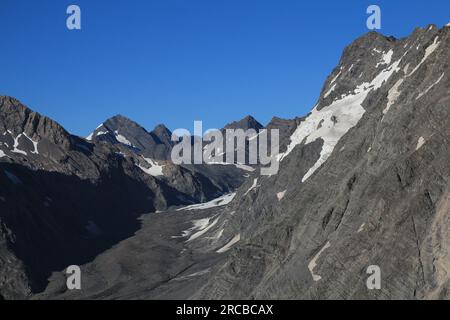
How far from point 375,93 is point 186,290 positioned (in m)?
54.6

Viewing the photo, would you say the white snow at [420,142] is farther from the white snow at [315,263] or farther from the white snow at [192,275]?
the white snow at [192,275]

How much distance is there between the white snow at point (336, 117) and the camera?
144 metres

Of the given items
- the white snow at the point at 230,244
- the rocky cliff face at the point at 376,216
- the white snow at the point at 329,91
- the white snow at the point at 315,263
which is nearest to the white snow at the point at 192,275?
the white snow at the point at 230,244

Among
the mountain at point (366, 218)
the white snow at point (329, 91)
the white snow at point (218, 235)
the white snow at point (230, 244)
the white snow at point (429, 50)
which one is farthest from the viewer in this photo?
the white snow at point (218, 235)

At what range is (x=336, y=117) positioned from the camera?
5984 inches

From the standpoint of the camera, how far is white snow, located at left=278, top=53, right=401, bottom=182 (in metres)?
144

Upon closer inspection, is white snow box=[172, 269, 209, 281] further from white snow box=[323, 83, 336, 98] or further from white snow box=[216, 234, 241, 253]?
white snow box=[323, 83, 336, 98]

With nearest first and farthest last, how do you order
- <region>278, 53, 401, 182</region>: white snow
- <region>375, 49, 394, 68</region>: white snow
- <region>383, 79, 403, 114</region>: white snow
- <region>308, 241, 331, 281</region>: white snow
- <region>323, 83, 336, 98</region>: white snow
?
<region>308, 241, 331, 281</region>: white snow < <region>383, 79, 403, 114</region>: white snow < <region>278, 53, 401, 182</region>: white snow < <region>375, 49, 394, 68</region>: white snow < <region>323, 83, 336, 98</region>: white snow

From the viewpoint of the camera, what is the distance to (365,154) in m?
92.9

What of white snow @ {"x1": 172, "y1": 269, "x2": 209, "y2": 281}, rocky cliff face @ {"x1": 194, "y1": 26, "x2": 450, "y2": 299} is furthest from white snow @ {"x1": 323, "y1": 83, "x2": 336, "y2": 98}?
rocky cliff face @ {"x1": 194, "y1": 26, "x2": 450, "y2": 299}

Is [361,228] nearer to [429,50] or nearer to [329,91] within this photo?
[429,50]
